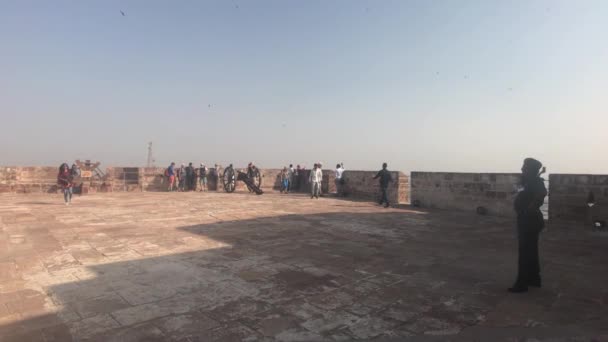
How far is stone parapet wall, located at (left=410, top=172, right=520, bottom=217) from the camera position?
9445 mm

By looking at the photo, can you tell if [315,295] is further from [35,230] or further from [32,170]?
[32,170]

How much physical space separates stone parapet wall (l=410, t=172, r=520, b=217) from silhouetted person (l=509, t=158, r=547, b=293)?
6.03 metres

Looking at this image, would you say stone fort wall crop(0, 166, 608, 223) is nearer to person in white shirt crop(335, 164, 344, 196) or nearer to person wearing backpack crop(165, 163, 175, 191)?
person in white shirt crop(335, 164, 344, 196)

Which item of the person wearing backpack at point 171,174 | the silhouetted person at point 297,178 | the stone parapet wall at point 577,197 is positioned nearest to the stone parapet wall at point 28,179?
the person wearing backpack at point 171,174

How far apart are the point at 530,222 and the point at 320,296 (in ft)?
7.51

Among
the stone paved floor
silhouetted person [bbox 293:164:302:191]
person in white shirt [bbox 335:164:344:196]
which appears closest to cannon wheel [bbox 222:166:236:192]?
silhouetted person [bbox 293:164:302:191]

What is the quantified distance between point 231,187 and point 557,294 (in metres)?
14.2

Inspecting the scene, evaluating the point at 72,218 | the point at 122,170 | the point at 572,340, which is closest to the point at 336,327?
the point at 572,340

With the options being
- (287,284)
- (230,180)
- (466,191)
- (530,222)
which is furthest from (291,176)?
(530,222)

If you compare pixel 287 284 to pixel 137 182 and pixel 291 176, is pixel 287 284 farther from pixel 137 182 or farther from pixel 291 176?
pixel 137 182

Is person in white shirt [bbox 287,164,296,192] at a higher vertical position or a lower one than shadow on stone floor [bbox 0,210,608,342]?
higher

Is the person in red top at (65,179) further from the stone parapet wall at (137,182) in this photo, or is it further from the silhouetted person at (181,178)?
the silhouetted person at (181,178)

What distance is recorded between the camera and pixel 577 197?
26.4ft

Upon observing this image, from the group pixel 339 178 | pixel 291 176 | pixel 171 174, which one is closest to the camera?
pixel 339 178
